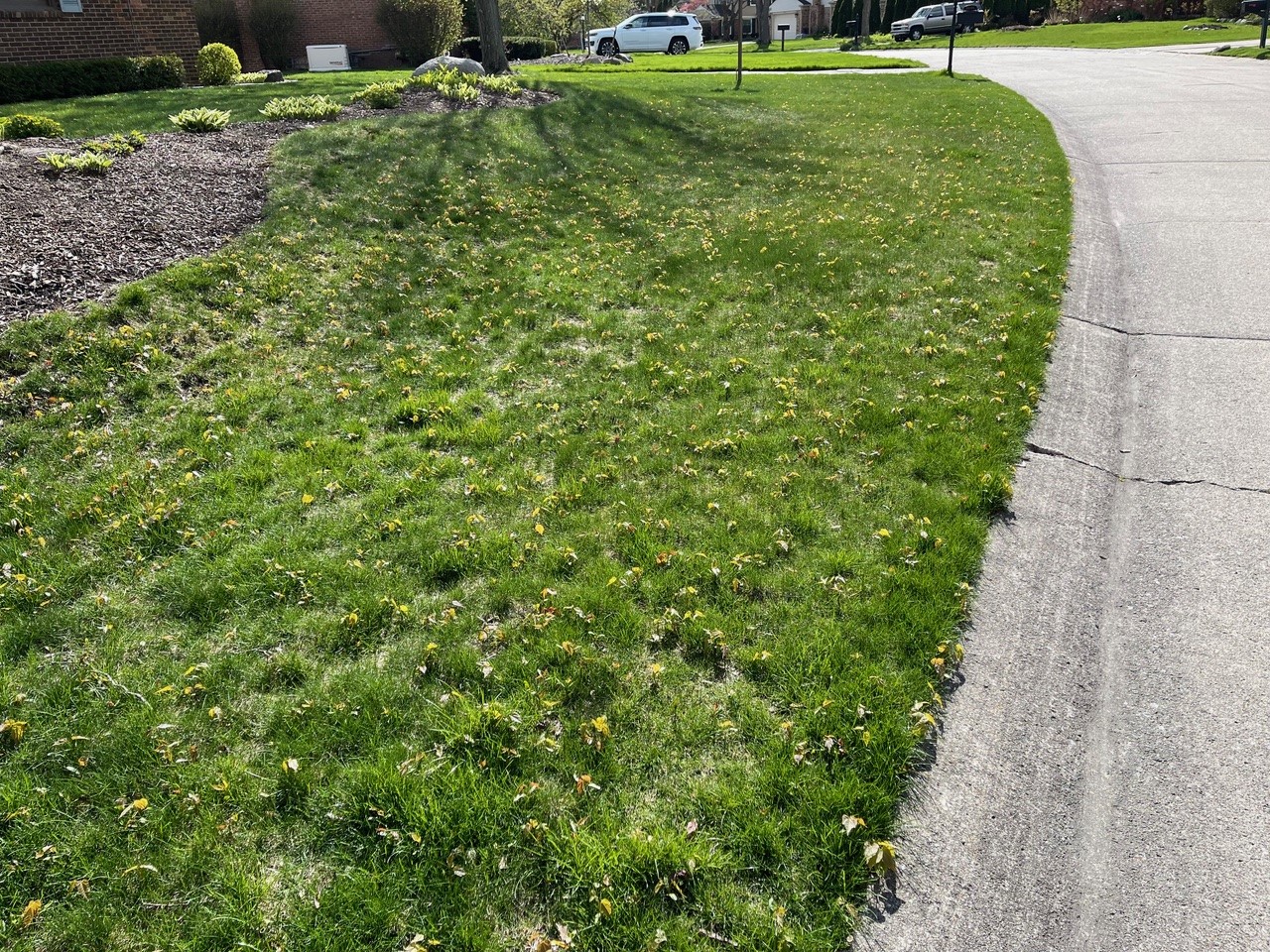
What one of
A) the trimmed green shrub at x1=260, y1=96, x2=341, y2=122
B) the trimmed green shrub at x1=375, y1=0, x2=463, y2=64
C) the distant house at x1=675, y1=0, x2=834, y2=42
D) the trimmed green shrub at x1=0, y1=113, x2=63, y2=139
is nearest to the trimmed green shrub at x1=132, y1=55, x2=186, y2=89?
the trimmed green shrub at x1=260, y1=96, x2=341, y2=122

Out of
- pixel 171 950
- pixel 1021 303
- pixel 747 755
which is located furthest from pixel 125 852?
pixel 1021 303

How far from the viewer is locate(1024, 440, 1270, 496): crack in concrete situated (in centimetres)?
468

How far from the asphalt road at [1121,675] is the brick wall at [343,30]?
103 feet

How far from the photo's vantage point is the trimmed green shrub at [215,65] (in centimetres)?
1736

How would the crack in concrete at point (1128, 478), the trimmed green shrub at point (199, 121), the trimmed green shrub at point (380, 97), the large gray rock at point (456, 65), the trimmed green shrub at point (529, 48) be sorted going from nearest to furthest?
the crack in concrete at point (1128, 478)
the trimmed green shrub at point (199, 121)
the trimmed green shrub at point (380, 97)
the large gray rock at point (456, 65)
the trimmed green shrub at point (529, 48)

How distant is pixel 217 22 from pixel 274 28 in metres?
1.99

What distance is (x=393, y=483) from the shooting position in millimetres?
4895

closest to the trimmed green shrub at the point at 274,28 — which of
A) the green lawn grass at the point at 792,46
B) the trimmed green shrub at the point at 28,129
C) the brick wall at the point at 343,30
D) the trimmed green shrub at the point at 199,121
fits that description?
the brick wall at the point at 343,30

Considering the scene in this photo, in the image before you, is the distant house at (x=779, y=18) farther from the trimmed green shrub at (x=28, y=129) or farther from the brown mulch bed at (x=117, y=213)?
the brown mulch bed at (x=117, y=213)

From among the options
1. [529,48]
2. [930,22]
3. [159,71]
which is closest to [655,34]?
[529,48]

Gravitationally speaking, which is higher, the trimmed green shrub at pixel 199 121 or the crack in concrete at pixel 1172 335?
the trimmed green shrub at pixel 199 121

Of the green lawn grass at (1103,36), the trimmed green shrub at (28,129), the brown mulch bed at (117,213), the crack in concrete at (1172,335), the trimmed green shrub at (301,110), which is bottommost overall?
the crack in concrete at (1172,335)

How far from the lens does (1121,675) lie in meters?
3.52

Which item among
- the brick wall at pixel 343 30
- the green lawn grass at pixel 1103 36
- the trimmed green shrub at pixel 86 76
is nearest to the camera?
the trimmed green shrub at pixel 86 76
